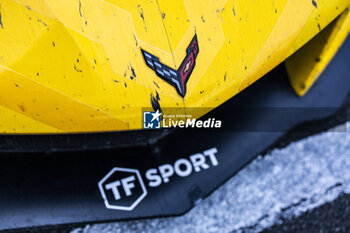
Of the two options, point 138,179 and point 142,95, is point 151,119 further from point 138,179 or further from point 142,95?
point 138,179

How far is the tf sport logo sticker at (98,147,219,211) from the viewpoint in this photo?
4.52 ft

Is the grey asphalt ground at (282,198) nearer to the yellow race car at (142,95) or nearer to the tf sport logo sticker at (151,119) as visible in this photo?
the yellow race car at (142,95)

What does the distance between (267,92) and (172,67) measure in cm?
81

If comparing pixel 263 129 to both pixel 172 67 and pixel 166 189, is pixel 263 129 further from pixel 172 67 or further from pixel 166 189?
pixel 172 67

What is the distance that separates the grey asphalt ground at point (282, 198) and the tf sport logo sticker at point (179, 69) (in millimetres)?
651

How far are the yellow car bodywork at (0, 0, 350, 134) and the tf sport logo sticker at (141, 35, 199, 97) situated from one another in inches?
0.5

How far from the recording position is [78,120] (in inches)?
40.7

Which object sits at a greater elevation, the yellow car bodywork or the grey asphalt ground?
the yellow car bodywork

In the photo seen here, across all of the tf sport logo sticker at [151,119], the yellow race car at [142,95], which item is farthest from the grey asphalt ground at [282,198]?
the tf sport logo sticker at [151,119]

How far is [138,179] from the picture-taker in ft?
4.65

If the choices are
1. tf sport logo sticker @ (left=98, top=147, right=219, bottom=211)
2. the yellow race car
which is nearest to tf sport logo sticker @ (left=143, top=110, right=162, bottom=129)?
the yellow race car

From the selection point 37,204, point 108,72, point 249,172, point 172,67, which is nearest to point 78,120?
point 108,72

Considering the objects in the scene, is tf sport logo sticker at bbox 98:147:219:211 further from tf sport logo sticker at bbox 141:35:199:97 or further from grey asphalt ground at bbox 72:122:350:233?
tf sport logo sticker at bbox 141:35:199:97

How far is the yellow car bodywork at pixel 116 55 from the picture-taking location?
94 centimetres
